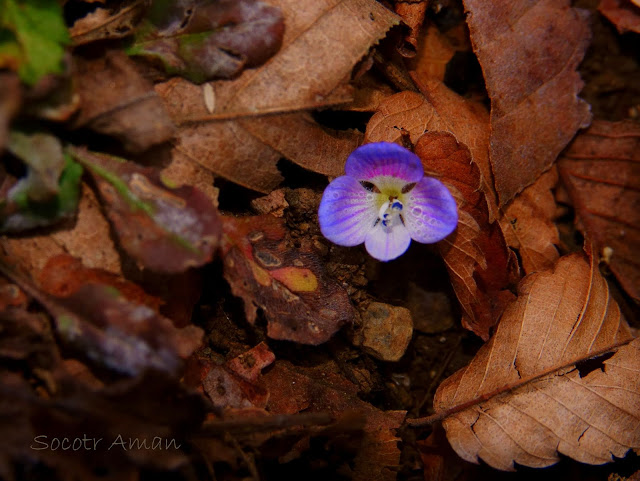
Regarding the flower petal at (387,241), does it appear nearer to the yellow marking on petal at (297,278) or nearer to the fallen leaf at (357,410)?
the yellow marking on petal at (297,278)

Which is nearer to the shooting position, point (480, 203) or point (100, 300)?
point (100, 300)

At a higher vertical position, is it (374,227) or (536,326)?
(374,227)

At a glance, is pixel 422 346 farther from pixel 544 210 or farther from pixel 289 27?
pixel 289 27

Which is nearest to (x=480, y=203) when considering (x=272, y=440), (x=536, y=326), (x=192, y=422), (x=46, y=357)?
(x=536, y=326)

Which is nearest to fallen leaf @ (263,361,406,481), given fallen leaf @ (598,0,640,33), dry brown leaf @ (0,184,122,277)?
dry brown leaf @ (0,184,122,277)

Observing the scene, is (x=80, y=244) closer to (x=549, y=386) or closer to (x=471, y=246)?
(x=471, y=246)

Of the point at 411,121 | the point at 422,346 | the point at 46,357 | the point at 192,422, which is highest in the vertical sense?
the point at 411,121

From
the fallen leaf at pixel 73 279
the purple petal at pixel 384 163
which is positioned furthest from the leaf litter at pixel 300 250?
the purple petal at pixel 384 163
